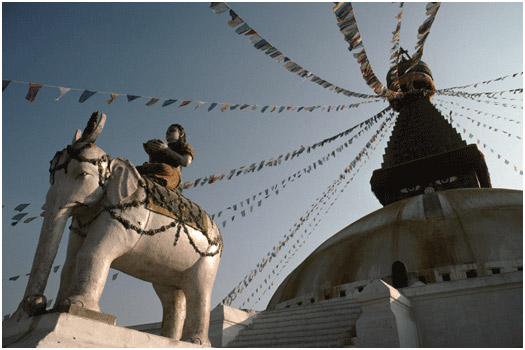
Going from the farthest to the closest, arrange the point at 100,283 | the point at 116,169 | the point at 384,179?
the point at 384,179, the point at 116,169, the point at 100,283

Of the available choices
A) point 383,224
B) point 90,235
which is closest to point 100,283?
point 90,235

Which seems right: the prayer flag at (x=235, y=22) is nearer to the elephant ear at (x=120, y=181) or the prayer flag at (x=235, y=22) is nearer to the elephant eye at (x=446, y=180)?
the elephant ear at (x=120, y=181)

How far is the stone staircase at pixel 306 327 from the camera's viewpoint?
26.6 ft

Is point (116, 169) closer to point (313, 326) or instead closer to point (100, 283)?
point (100, 283)

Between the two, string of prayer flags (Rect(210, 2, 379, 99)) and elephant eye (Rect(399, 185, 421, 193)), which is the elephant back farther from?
elephant eye (Rect(399, 185, 421, 193))

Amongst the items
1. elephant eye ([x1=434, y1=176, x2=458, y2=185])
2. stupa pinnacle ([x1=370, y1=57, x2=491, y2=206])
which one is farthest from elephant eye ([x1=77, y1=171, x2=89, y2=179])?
elephant eye ([x1=434, y1=176, x2=458, y2=185])

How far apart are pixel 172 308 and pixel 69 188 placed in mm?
1920

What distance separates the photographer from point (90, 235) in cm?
404

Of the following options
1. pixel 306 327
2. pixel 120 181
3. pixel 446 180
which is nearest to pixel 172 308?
Answer: pixel 120 181

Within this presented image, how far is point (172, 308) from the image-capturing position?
4.94 m

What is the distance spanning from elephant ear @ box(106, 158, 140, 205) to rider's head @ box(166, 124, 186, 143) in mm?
1157

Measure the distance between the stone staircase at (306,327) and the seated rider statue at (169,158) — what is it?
4.53 metres

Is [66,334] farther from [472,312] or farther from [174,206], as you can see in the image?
[472,312]

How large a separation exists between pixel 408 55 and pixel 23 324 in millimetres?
25689
